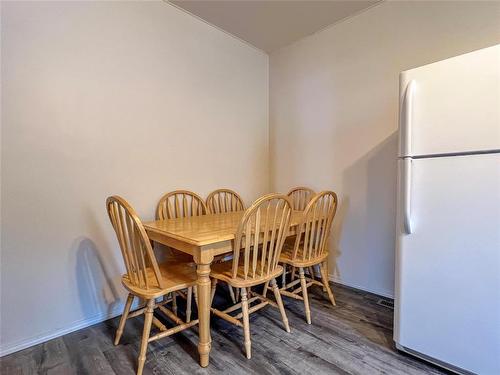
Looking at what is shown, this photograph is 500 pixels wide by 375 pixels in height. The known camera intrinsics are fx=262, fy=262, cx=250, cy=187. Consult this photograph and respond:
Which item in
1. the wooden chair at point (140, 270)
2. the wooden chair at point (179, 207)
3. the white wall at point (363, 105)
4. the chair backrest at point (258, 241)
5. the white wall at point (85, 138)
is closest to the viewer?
the wooden chair at point (140, 270)

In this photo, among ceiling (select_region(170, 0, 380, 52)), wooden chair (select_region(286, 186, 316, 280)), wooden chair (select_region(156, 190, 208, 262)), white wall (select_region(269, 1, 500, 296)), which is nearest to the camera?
white wall (select_region(269, 1, 500, 296))

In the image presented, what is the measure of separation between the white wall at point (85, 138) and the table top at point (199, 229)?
16.2 inches

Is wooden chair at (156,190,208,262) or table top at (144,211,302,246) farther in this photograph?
wooden chair at (156,190,208,262)

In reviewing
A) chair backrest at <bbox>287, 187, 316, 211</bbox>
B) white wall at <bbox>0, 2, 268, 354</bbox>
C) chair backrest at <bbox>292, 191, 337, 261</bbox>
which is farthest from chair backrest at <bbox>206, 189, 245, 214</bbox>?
chair backrest at <bbox>292, 191, 337, 261</bbox>

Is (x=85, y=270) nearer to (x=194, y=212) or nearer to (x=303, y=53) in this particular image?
(x=194, y=212)

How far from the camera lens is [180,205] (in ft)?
7.92

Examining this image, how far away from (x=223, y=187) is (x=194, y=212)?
0.47m

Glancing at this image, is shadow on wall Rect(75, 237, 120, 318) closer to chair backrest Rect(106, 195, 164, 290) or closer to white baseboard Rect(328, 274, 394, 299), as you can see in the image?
chair backrest Rect(106, 195, 164, 290)

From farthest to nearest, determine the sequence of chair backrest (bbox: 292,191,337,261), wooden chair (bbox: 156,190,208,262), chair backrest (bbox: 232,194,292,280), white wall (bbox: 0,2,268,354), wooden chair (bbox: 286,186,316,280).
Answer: wooden chair (bbox: 286,186,316,280) → wooden chair (bbox: 156,190,208,262) → chair backrest (bbox: 292,191,337,261) → white wall (bbox: 0,2,268,354) → chair backrest (bbox: 232,194,292,280)

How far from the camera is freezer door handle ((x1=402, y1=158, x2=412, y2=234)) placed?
142 centimetres

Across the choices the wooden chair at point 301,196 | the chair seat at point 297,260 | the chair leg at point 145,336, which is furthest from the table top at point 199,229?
the wooden chair at point 301,196

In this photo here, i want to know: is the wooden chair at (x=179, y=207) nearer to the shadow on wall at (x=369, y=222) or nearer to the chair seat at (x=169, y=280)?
the chair seat at (x=169, y=280)

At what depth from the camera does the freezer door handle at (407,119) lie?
1398mm

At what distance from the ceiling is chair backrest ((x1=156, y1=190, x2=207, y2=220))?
1661 millimetres
